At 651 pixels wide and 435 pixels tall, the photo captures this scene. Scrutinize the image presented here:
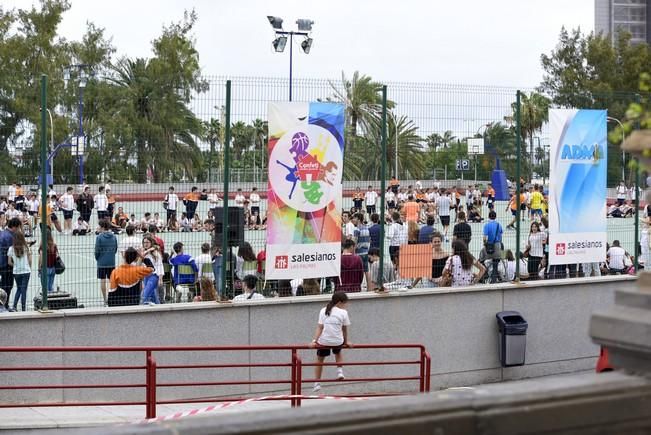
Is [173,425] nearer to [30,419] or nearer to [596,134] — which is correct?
[30,419]

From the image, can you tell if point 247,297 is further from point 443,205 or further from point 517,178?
point 517,178

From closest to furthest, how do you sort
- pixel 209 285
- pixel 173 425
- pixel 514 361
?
1. pixel 173 425
2. pixel 209 285
3. pixel 514 361

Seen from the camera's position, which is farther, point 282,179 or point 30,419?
point 282,179

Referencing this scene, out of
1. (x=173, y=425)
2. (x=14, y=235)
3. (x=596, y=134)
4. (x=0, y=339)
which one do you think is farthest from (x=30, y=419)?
(x=596, y=134)

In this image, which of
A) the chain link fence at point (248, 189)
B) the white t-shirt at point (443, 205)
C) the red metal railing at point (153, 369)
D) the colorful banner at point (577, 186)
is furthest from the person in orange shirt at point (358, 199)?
the colorful banner at point (577, 186)

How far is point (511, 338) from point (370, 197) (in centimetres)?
326

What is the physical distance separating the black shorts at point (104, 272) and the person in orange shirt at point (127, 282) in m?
0.10

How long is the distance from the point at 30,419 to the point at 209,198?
13.4 feet

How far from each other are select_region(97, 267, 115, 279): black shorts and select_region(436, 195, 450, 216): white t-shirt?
543cm

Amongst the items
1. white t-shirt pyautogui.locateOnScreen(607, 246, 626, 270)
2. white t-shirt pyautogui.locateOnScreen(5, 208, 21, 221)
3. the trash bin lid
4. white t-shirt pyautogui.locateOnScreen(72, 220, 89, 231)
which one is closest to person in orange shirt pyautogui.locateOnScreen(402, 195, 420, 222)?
the trash bin lid

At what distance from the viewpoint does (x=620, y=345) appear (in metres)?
5.77

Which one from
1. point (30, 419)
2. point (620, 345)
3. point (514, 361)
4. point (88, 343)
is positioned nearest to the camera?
point (620, 345)

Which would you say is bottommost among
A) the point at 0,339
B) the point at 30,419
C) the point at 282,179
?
the point at 30,419

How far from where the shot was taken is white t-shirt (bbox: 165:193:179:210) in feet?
49.2
